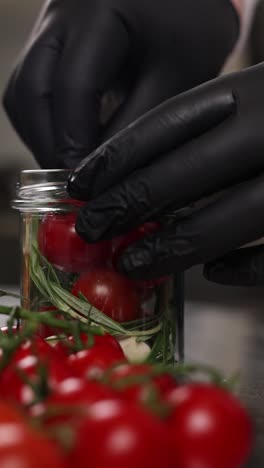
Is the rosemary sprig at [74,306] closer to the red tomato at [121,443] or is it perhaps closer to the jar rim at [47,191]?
the jar rim at [47,191]

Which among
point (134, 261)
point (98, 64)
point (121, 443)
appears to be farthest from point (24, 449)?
point (98, 64)

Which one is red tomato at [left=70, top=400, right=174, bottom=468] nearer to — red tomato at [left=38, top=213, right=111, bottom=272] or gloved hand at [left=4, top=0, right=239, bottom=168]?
red tomato at [left=38, top=213, right=111, bottom=272]

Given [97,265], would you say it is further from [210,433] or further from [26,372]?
[210,433]

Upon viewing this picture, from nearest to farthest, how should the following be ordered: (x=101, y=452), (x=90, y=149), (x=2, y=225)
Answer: (x=101, y=452)
(x=90, y=149)
(x=2, y=225)

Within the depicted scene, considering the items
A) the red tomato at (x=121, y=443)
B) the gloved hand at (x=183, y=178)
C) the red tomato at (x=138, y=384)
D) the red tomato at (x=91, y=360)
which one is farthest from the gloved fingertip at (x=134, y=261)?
the red tomato at (x=121, y=443)

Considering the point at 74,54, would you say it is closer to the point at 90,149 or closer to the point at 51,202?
the point at 90,149

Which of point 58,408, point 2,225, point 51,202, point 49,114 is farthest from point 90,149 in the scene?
point 2,225

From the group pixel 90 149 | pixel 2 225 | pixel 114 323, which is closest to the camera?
pixel 114 323
